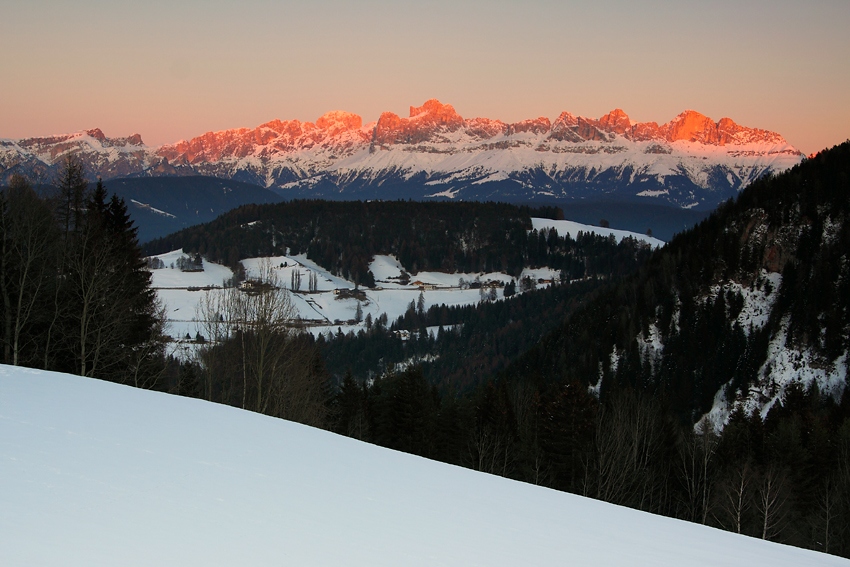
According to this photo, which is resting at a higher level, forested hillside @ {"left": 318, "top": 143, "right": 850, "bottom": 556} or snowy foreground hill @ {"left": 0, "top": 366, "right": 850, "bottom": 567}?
snowy foreground hill @ {"left": 0, "top": 366, "right": 850, "bottom": 567}

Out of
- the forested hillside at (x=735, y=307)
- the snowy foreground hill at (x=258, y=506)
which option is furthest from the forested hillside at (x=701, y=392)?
the snowy foreground hill at (x=258, y=506)

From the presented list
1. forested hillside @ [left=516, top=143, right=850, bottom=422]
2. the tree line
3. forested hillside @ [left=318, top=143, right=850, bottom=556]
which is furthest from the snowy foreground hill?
forested hillside @ [left=516, top=143, right=850, bottom=422]

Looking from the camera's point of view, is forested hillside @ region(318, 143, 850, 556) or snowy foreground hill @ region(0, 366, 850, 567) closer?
snowy foreground hill @ region(0, 366, 850, 567)

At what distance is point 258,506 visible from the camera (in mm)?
12477

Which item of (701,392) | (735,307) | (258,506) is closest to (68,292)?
(258,506)

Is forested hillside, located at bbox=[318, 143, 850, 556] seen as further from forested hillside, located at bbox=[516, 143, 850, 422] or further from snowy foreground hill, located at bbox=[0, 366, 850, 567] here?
snowy foreground hill, located at bbox=[0, 366, 850, 567]

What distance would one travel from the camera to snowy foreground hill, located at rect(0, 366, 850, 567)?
33.5 ft

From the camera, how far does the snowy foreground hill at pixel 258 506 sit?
10.2m

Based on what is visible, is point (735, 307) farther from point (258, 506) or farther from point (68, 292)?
point (258, 506)

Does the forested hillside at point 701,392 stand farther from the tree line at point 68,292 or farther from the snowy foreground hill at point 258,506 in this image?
the snowy foreground hill at point 258,506

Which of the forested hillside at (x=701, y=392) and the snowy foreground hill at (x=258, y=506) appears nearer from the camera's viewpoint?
the snowy foreground hill at (x=258, y=506)

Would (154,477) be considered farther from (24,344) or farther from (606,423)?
(606,423)

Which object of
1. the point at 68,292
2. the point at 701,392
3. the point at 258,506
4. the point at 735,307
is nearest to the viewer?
the point at 258,506

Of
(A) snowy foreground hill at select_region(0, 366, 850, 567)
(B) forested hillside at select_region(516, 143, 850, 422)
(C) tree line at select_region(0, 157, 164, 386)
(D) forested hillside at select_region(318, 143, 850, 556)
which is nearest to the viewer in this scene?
(A) snowy foreground hill at select_region(0, 366, 850, 567)
